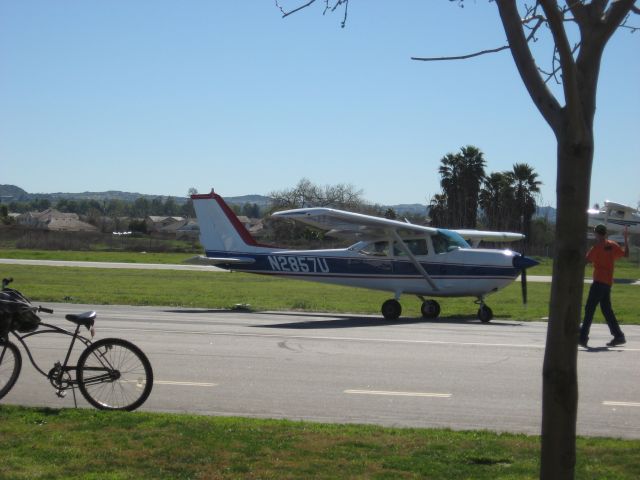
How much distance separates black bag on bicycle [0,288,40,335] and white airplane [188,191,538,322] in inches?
Result: 457

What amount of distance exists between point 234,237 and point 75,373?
15.0 m

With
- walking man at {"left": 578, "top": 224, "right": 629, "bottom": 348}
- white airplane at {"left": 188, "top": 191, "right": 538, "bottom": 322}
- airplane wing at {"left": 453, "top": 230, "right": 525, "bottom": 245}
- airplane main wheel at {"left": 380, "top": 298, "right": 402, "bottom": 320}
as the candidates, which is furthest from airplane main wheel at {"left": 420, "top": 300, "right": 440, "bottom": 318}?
walking man at {"left": 578, "top": 224, "right": 629, "bottom": 348}

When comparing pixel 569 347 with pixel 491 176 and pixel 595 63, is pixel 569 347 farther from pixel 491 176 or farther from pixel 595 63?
pixel 491 176

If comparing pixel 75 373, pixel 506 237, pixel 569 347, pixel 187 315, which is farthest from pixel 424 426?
pixel 506 237

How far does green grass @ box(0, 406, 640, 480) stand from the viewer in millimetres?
5754

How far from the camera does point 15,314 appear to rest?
7.97m

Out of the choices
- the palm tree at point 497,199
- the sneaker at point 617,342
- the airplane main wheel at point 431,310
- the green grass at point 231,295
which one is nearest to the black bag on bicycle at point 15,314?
the sneaker at point 617,342

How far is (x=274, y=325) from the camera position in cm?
1733

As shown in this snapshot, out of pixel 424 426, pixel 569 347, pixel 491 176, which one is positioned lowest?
pixel 424 426

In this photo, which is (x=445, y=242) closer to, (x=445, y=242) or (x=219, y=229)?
(x=445, y=242)

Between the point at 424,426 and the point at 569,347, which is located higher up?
the point at 569,347

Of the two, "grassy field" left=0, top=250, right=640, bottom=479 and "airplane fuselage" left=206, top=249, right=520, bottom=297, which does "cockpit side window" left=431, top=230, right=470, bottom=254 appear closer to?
"airplane fuselage" left=206, top=249, right=520, bottom=297

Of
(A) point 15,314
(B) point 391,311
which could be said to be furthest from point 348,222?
(A) point 15,314

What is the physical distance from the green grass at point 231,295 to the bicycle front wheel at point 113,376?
539 inches
